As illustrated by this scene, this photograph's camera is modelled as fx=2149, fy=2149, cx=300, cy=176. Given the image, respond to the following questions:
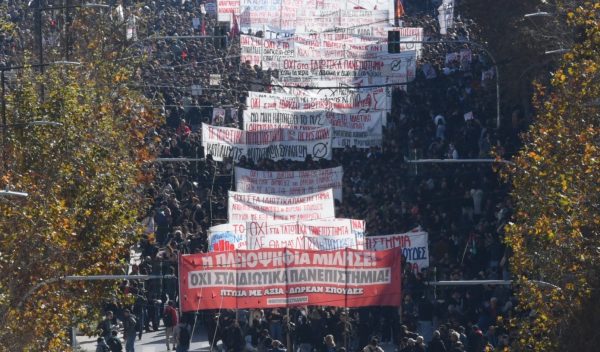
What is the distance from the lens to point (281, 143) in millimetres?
56750

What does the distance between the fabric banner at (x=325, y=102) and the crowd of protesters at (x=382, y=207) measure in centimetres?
81

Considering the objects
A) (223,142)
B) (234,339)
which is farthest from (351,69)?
(234,339)

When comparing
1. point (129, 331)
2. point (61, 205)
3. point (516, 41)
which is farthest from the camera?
point (516, 41)

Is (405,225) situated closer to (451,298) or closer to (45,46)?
(451,298)

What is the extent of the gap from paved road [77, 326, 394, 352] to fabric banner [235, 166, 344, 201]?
296 inches

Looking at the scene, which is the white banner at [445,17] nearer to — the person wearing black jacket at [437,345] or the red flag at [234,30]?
the red flag at [234,30]

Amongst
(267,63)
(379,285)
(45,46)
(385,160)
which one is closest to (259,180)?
(385,160)

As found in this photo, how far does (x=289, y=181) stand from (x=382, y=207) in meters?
3.02

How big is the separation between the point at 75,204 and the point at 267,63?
31.8 m

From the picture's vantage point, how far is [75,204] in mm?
39594

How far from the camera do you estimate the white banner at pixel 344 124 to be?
191 feet

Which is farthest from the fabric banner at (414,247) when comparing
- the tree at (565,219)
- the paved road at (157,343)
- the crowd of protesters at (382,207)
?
the tree at (565,219)

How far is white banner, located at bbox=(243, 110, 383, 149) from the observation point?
191ft

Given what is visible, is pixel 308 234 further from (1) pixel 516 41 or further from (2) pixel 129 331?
(1) pixel 516 41
